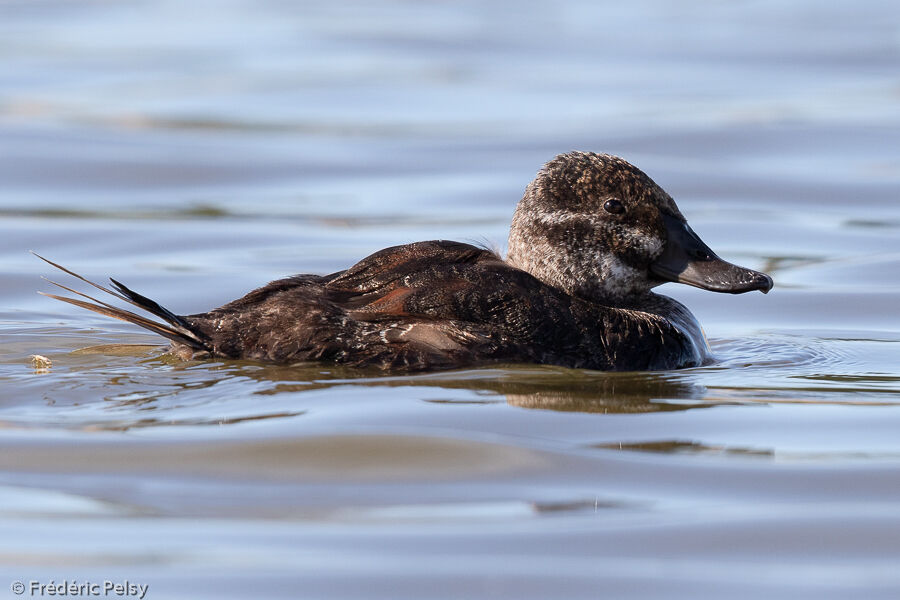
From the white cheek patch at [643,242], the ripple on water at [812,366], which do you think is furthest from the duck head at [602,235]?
the ripple on water at [812,366]

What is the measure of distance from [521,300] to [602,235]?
707mm

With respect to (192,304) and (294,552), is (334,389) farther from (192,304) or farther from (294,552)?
(192,304)

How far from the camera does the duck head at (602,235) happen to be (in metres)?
6.42

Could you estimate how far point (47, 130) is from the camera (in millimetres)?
13539

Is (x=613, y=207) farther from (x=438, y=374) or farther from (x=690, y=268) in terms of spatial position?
(x=438, y=374)

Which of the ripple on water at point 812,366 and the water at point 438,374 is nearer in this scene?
the water at point 438,374

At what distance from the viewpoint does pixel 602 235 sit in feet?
21.1

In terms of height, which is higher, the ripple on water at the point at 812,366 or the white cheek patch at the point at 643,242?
the white cheek patch at the point at 643,242

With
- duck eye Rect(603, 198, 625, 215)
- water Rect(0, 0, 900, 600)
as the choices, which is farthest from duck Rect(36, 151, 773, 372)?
water Rect(0, 0, 900, 600)

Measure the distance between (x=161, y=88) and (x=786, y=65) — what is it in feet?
21.8

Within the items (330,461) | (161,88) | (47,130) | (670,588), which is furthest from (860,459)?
(161,88)

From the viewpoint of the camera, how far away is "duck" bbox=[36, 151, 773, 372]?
5836 mm

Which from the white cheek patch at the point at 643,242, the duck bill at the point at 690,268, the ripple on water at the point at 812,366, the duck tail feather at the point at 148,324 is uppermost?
the white cheek patch at the point at 643,242

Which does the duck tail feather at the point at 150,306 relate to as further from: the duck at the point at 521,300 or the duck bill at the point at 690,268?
the duck bill at the point at 690,268
